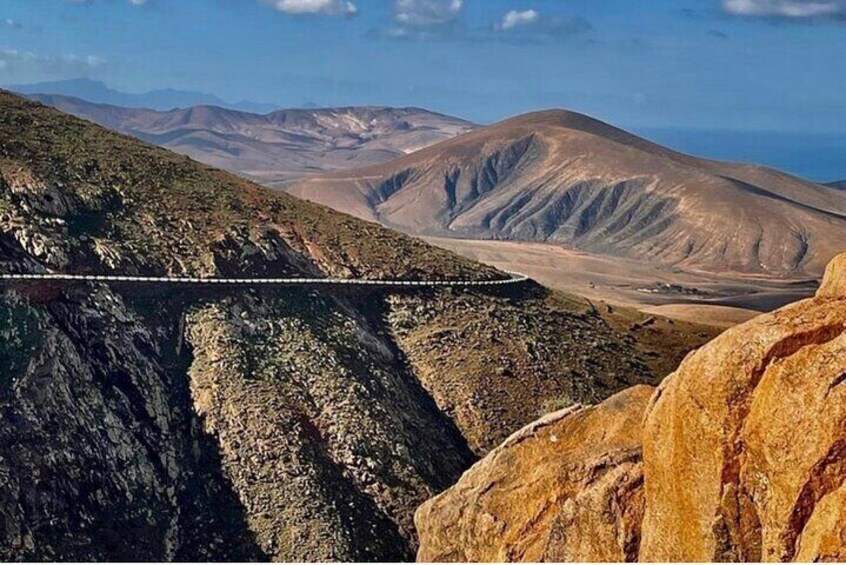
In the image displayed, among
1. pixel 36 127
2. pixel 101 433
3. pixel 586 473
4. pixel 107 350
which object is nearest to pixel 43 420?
pixel 101 433

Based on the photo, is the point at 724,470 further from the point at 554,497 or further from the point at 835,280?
the point at 835,280

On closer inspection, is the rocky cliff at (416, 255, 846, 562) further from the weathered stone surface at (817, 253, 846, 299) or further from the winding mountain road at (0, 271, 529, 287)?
the winding mountain road at (0, 271, 529, 287)

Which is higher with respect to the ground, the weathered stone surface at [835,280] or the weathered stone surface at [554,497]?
the weathered stone surface at [835,280]

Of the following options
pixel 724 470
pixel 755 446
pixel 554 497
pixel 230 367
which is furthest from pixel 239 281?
pixel 755 446

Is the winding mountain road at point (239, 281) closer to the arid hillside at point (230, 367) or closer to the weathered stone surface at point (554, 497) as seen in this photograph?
the arid hillside at point (230, 367)

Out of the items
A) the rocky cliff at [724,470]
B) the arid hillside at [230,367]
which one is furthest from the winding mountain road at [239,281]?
the rocky cliff at [724,470]

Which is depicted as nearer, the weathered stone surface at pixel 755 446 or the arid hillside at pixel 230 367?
the weathered stone surface at pixel 755 446
